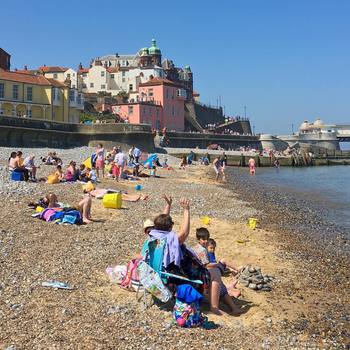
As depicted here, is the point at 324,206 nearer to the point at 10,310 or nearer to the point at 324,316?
the point at 324,316

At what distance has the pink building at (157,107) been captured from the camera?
7219 centimetres

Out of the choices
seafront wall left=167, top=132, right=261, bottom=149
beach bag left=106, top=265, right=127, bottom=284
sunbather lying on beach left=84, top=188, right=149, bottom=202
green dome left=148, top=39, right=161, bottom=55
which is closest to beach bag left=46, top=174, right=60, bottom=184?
sunbather lying on beach left=84, top=188, right=149, bottom=202

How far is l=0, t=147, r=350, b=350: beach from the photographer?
553 centimetres

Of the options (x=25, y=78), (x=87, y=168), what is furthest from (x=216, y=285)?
(x=25, y=78)

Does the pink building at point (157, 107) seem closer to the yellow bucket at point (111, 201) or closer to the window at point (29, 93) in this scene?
the window at point (29, 93)

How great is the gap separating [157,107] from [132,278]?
69.2 m

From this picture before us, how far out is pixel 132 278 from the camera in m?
7.04

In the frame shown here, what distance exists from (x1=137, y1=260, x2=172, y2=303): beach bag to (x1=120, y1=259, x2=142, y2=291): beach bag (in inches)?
16.6

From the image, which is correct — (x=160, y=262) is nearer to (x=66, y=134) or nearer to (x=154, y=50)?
(x=66, y=134)

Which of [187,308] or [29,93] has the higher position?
[29,93]

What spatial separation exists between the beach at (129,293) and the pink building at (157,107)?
59269mm

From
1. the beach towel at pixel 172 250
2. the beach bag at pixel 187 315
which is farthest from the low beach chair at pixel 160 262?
the beach bag at pixel 187 315

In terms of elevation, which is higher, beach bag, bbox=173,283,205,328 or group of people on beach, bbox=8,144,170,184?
group of people on beach, bbox=8,144,170,184

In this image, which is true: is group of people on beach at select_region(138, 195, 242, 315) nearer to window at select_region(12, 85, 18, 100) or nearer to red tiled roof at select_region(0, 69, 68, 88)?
window at select_region(12, 85, 18, 100)
